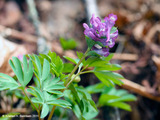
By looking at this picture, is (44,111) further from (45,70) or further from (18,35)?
(18,35)

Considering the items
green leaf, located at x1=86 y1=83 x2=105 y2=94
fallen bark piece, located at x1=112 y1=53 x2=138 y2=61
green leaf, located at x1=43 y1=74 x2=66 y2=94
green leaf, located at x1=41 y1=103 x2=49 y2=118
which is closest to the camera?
green leaf, located at x1=41 y1=103 x2=49 y2=118

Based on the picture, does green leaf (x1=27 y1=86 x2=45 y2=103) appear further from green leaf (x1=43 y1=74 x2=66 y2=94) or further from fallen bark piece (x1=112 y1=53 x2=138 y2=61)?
fallen bark piece (x1=112 y1=53 x2=138 y2=61)

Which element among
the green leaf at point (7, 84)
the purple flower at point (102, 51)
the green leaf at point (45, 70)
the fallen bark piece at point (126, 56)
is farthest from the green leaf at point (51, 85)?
the fallen bark piece at point (126, 56)

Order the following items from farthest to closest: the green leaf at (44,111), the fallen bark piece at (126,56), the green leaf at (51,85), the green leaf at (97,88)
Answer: the fallen bark piece at (126,56)
the green leaf at (97,88)
the green leaf at (51,85)
the green leaf at (44,111)

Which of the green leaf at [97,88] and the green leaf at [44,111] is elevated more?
the green leaf at [44,111]

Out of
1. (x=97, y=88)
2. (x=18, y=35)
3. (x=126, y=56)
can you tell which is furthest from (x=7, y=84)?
(x=126, y=56)

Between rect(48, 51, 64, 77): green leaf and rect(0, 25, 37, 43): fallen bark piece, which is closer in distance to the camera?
rect(48, 51, 64, 77): green leaf

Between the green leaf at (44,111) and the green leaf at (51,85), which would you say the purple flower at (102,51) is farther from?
the green leaf at (44,111)

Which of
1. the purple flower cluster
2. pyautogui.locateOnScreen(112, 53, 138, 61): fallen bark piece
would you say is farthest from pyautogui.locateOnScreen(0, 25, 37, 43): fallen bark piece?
the purple flower cluster

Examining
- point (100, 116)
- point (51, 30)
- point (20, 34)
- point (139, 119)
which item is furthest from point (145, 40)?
point (20, 34)

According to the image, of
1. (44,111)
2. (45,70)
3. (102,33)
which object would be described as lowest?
(44,111)

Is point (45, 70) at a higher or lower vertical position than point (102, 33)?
lower
